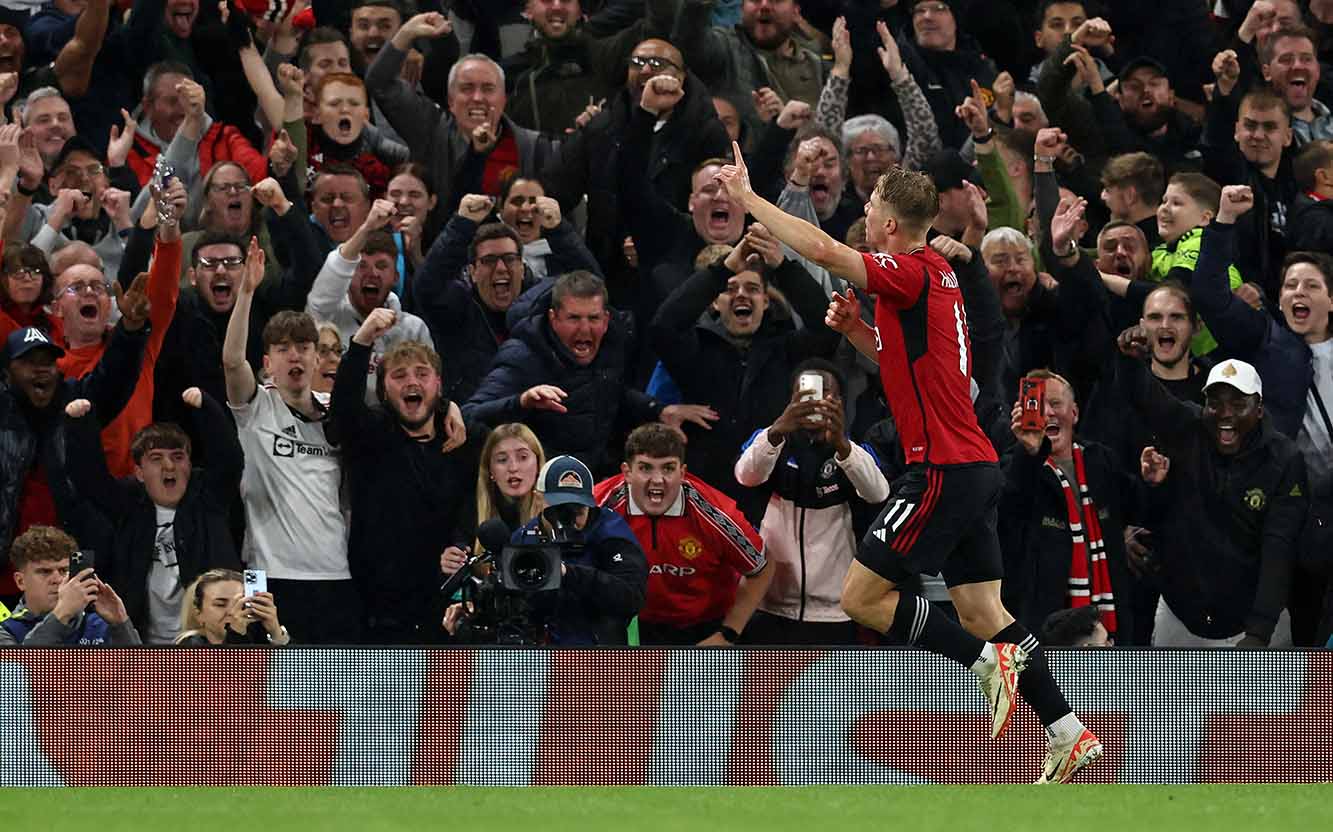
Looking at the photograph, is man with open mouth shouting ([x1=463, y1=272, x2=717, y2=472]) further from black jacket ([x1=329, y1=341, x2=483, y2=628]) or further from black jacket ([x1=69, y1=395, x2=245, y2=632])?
black jacket ([x1=69, y1=395, x2=245, y2=632])

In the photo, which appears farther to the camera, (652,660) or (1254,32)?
(1254,32)

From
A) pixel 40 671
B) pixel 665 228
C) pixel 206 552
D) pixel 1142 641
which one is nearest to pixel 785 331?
pixel 665 228

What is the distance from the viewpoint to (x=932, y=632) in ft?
27.2

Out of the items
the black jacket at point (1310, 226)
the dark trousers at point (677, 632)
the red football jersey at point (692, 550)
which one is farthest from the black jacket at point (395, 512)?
the black jacket at point (1310, 226)

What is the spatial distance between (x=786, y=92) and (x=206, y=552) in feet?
16.7

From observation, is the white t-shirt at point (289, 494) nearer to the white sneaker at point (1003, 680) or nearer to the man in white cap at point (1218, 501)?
the white sneaker at point (1003, 680)

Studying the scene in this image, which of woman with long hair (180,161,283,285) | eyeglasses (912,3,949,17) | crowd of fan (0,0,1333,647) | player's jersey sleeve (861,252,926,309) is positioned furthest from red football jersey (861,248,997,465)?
eyeglasses (912,3,949,17)

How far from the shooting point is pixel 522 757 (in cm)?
860

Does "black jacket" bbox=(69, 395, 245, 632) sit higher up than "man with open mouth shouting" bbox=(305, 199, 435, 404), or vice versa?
"man with open mouth shouting" bbox=(305, 199, 435, 404)

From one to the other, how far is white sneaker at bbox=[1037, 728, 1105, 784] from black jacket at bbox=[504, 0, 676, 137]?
604cm

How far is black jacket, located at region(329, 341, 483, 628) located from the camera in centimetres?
1031

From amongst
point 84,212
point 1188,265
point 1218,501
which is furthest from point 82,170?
point 1218,501

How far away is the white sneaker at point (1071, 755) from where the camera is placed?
812 cm

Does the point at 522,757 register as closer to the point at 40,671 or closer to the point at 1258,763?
the point at 40,671
